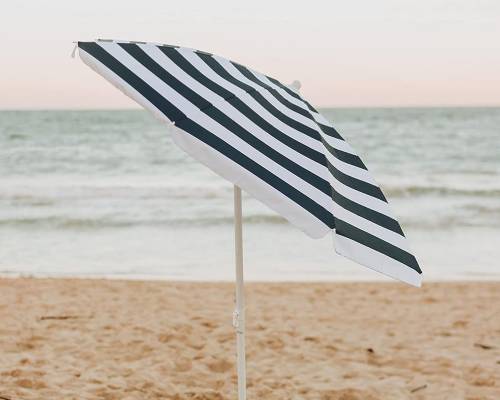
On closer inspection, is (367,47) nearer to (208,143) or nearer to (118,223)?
(118,223)

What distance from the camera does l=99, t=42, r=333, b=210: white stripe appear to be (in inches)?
88.7

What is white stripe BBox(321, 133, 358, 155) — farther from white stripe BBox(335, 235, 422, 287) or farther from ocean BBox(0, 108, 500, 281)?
ocean BBox(0, 108, 500, 281)

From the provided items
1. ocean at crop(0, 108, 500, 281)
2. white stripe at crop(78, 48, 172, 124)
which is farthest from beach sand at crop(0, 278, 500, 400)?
white stripe at crop(78, 48, 172, 124)

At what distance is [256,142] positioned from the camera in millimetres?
2326

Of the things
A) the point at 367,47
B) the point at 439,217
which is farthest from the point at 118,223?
the point at 367,47

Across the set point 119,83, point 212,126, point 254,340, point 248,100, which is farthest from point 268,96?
point 254,340

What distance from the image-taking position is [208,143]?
2209 mm

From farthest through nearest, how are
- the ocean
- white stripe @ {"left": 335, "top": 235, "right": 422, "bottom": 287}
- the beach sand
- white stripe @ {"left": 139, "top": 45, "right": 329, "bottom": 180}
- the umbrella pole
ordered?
1. the ocean
2. the beach sand
3. the umbrella pole
4. white stripe @ {"left": 139, "top": 45, "right": 329, "bottom": 180}
5. white stripe @ {"left": 335, "top": 235, "right": 422, "bottom": 287}

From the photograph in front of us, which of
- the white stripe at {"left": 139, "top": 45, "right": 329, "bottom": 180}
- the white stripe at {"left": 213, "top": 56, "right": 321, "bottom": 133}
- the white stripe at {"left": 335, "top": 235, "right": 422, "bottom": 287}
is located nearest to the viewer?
the white stripe at {"left": 335, "top": 235, "right": 422, "bottom": 287}

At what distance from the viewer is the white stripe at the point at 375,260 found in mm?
2188

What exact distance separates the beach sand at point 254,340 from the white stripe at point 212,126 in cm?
234

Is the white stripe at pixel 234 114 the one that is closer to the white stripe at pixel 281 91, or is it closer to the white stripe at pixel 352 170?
the white stripe at pixel 352 170

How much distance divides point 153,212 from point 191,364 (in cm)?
827

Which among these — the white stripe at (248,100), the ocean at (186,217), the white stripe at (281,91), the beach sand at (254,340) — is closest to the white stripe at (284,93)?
the white stripe at (281,91)
